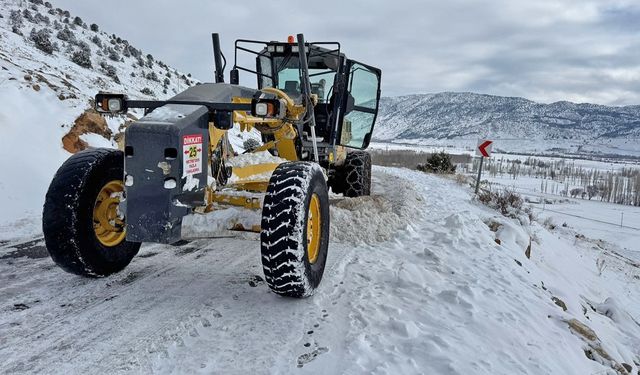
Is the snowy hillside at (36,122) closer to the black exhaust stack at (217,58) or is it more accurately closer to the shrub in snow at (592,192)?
the black exhaust stack at (217,58)

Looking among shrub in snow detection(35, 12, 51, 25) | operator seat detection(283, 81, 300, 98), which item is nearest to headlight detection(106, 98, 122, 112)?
operator seat detection(283, 81, 300, 98)

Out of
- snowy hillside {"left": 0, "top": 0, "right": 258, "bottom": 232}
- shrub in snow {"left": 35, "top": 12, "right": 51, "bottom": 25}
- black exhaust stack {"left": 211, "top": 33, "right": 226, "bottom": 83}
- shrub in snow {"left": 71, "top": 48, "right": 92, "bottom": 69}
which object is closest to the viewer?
black exhaust stack {"left": 211, "top": 33, "right": 226, "bottom": 83}

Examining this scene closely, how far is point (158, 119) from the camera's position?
3148mm

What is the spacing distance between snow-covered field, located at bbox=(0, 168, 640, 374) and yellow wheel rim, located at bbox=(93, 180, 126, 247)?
38 centimetres

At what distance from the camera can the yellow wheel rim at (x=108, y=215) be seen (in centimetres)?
357

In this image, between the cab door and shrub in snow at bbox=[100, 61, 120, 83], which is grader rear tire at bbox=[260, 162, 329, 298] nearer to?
the cab door

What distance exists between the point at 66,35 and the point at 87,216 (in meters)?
22.1

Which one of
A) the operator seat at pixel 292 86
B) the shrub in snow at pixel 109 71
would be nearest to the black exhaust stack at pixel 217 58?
Answer: the operator seat at pixel 292 86

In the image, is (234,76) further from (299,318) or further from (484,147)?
(484,147)

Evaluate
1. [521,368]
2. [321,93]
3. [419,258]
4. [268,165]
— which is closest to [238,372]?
[521,368]

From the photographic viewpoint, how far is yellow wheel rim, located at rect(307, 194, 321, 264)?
11.9ft

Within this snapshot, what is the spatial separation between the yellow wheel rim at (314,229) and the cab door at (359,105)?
11.5 feet

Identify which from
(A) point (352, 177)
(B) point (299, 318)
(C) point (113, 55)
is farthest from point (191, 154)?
(C) point (113, 55)

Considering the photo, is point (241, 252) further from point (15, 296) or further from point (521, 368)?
point (521, 368)
